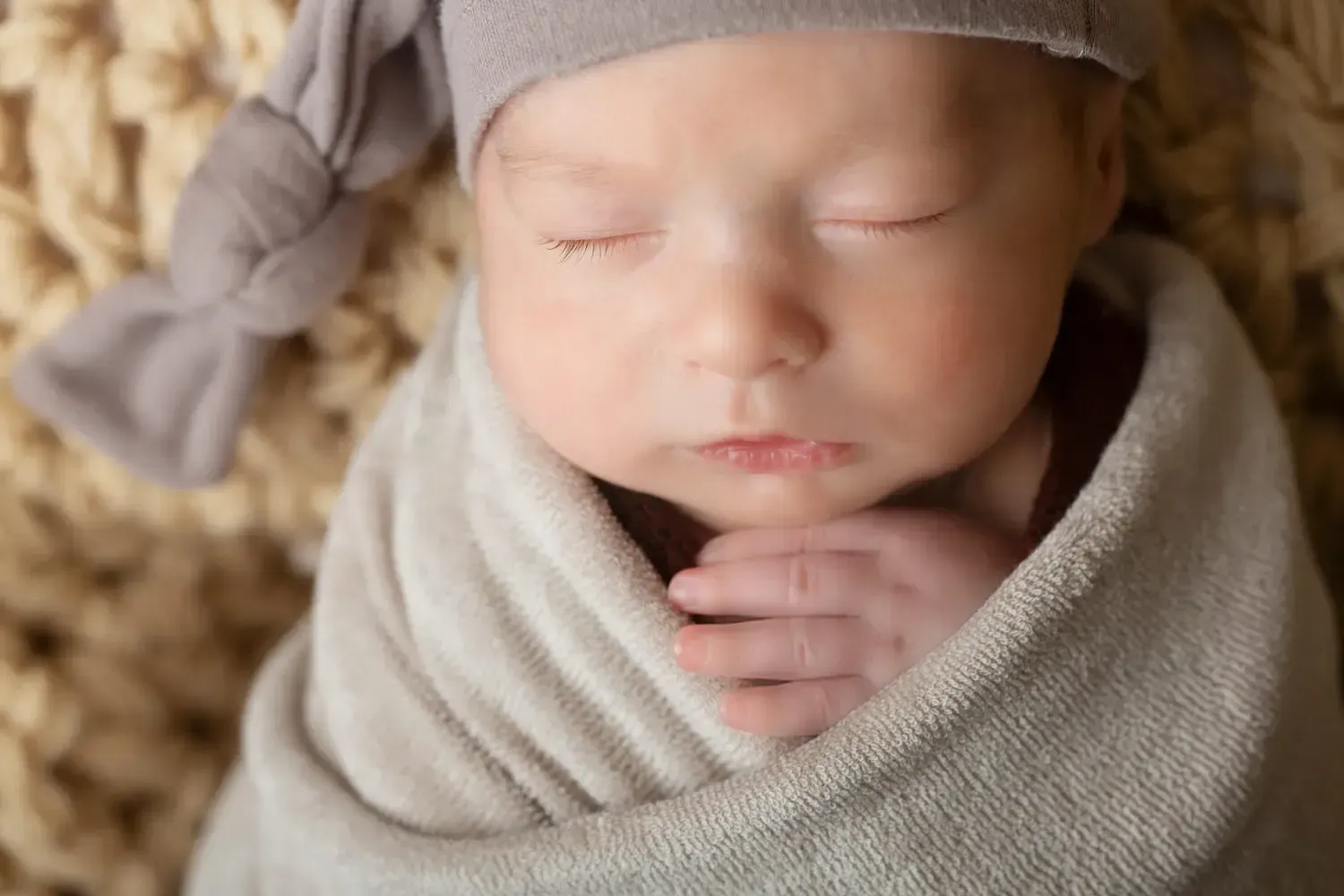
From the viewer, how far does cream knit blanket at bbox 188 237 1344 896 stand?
67 cm

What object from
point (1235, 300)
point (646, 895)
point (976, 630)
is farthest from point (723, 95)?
point (1235, 300)

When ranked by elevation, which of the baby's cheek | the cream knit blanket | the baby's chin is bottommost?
the cream knit blanket

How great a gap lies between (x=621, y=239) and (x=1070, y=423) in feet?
1.19

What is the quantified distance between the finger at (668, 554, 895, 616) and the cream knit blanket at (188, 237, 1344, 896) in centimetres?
4

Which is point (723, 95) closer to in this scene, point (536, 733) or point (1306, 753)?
point (536, 733)

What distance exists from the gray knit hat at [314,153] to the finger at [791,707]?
0.35m

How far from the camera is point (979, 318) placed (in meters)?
0.65

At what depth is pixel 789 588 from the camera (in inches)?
28.6

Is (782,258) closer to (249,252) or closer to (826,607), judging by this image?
(826,607)

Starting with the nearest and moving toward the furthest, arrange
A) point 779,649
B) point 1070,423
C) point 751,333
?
point 751,333 < point 779,649 < point 1070,423

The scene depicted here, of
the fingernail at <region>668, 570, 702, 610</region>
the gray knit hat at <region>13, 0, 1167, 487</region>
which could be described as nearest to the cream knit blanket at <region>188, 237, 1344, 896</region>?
the fingernail at <region>668, 570, 702, 610</region>

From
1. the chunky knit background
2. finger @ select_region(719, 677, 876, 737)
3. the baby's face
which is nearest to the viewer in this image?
the baby's face

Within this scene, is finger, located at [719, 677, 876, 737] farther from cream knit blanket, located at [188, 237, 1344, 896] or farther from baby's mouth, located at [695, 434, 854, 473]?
baby's mouth, located at [695, 434, 854, 473]

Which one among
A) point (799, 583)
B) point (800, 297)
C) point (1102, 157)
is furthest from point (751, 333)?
point (1102, 157)
